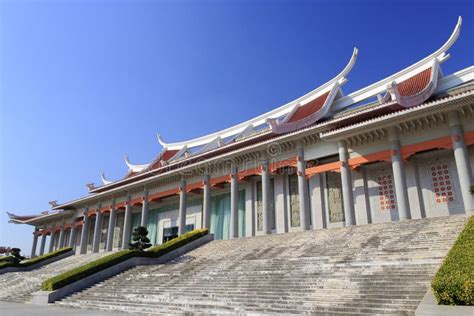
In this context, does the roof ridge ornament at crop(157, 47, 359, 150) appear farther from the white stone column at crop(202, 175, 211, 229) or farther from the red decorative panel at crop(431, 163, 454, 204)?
the red decorative panel at crop(431, 163, 454, 204)

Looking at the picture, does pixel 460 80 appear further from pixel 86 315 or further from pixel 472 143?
pixel 86 315

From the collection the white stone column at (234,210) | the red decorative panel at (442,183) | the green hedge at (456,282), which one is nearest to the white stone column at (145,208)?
the white stone column at (234,210)

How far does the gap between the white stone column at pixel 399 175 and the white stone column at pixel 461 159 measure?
213 cm

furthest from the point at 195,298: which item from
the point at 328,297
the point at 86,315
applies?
the point at 328,297

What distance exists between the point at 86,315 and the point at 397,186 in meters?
13.1

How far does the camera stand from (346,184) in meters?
17.1

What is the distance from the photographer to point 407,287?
7684 mm

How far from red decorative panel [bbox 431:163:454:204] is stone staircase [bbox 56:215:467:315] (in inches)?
151

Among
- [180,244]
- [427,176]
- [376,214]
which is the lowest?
[180,244]

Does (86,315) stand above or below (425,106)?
below

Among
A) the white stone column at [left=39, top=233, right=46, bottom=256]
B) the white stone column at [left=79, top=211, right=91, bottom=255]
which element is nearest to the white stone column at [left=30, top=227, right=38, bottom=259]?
the white stone column at [left=39, top=233, right=46, bottom=256]

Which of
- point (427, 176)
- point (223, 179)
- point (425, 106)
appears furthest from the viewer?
point (223, 179)

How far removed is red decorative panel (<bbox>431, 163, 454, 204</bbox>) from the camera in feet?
52.8

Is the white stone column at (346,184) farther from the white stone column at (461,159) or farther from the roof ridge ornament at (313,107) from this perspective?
the white stone column at (461,159)
